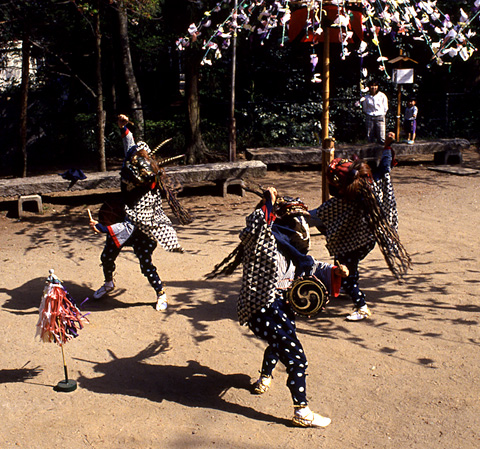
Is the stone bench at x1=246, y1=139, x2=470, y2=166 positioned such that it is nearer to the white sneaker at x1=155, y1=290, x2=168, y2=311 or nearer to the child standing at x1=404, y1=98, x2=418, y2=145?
the child standing at x1=404, y1=98, x2=418, y2=145

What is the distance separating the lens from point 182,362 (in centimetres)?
562

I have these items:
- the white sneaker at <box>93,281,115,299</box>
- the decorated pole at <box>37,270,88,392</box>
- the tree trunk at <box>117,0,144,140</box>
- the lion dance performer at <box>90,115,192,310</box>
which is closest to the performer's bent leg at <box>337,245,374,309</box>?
the lion dance performer at <box>90,115,192,310</box>

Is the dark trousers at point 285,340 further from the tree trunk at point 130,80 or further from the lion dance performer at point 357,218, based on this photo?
the tree trunk at point 130,80

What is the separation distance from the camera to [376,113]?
1588 centimetres

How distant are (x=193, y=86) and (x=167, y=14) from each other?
424cm

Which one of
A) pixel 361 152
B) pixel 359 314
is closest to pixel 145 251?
pixel 359 314

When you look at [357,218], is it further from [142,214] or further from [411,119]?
[411,119]

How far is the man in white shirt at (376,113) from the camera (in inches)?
623

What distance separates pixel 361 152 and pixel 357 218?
8788 mm

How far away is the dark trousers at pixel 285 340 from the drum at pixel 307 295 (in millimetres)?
173

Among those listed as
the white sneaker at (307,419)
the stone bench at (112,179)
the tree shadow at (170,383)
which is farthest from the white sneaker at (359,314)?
the stone bench at (112,179)

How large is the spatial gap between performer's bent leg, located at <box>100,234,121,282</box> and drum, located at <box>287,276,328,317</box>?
292 centimetres

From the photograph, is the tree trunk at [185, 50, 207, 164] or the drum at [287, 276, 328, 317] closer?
the drum at [287, 276, 328, 317]

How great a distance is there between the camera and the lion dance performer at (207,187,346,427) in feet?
14.7
